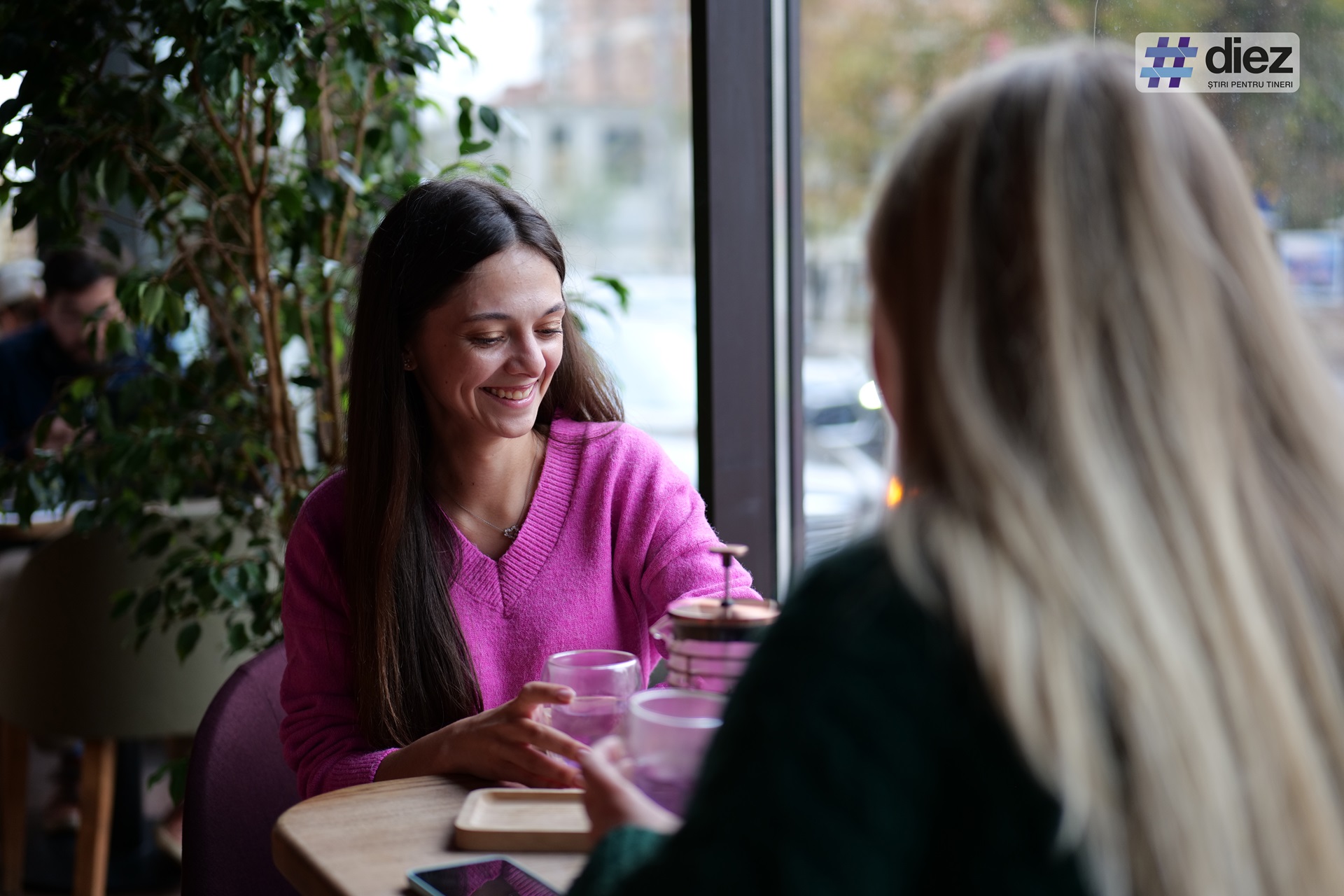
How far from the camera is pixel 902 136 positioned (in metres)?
0.76

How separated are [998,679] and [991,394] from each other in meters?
0.15

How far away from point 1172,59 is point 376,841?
4.63 ft

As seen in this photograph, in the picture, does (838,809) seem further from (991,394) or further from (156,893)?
(156,893)

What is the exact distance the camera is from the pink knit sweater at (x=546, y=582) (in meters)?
1.52

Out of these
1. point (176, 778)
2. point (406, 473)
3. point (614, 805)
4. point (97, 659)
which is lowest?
point (176, 778)

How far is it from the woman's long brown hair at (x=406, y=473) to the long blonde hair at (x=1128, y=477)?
0.97 m

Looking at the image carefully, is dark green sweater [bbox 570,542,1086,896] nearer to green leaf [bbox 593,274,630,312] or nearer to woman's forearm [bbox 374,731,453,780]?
woman's forearm [bbox 374,731,453,780]

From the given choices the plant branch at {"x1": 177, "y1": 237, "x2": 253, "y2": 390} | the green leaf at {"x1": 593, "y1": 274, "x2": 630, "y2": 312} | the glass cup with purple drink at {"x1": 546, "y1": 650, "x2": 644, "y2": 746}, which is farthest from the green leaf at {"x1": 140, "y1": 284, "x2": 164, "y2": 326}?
the glass cup with purple drink at {"x1": 546, "y1": 650, "x2": 644, "y2": 746}

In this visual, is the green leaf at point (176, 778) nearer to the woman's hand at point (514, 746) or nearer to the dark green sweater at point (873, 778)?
the woman's hand at point (514, 746)

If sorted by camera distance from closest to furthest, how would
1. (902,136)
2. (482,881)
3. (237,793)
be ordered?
(902,136) → (482,881) → (237,793)

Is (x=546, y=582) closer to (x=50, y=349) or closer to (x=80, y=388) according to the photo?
(x=80, y=388)

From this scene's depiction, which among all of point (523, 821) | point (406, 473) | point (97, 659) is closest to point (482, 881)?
point (523, 821)

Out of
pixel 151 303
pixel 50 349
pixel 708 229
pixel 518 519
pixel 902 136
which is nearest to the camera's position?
pixel 902 136

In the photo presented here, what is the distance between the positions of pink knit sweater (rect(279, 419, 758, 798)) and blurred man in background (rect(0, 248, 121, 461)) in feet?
6.93
